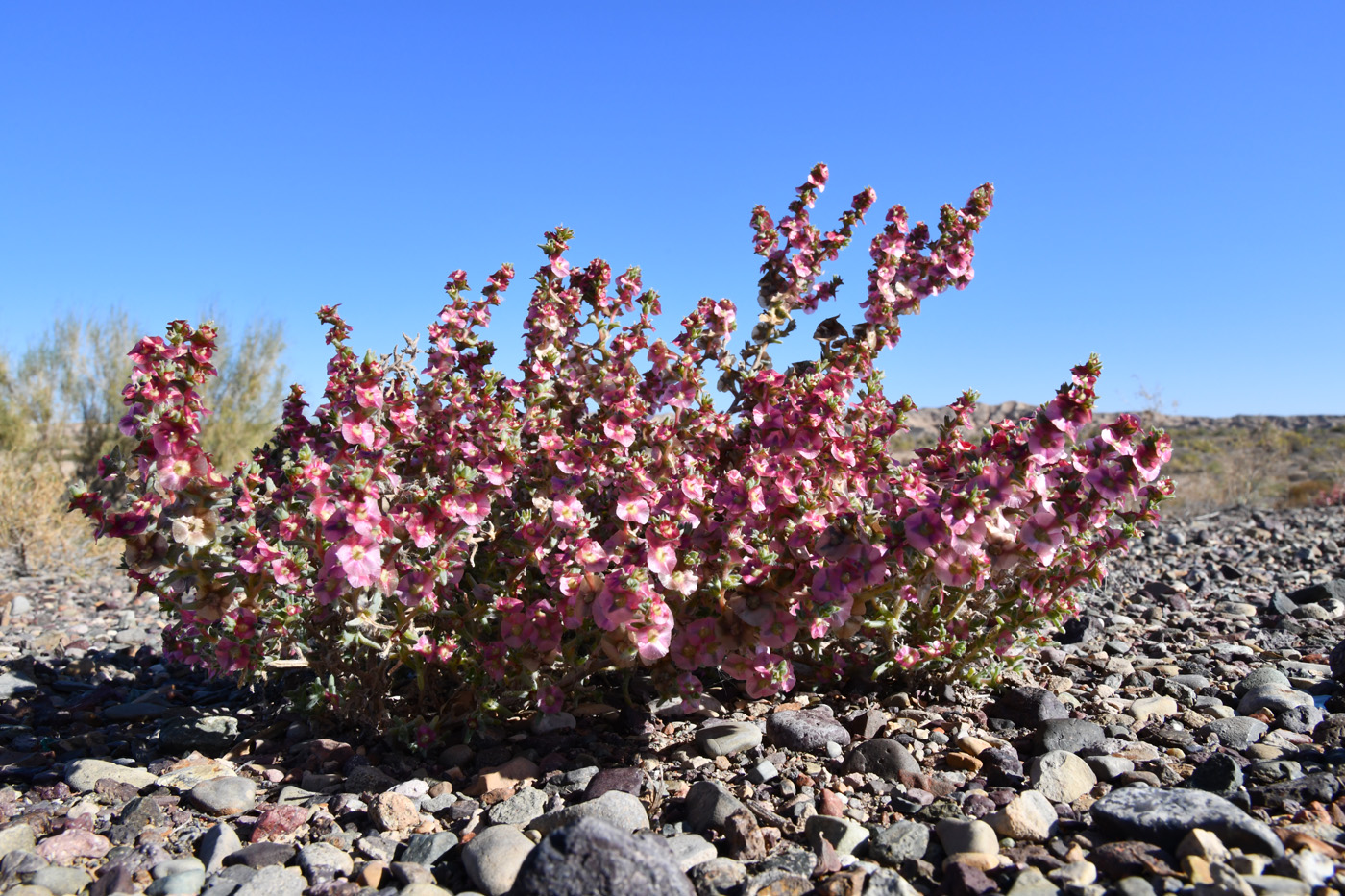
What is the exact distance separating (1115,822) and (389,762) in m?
2.32

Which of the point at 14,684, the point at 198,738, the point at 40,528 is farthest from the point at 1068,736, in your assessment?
the point at 40,528

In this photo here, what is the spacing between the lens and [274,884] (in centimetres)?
233

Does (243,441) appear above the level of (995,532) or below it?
above

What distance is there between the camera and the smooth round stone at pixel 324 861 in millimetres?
2434

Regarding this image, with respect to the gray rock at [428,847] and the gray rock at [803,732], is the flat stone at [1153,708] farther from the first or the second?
the gray rock at [428,847]

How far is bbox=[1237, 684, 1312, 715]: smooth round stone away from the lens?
11.4ft

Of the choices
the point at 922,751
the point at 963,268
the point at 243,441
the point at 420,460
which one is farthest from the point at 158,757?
the point at 243,441

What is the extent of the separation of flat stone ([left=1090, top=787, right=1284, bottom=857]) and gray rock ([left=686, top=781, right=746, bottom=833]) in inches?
39.5

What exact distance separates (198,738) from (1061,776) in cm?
304

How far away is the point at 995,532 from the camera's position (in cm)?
265

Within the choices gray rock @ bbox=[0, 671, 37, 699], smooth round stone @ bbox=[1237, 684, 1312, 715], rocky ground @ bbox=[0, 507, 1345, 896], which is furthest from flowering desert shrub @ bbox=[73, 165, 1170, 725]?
gray rock @ bbox=[0, 671, 37, 699]

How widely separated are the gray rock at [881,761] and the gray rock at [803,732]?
101 mm

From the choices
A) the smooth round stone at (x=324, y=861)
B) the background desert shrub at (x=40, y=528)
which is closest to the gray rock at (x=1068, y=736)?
the smooth round stone at (x=324, y=861)

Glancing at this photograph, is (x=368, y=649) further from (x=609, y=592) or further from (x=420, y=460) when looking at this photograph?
(x=609, y=592)
